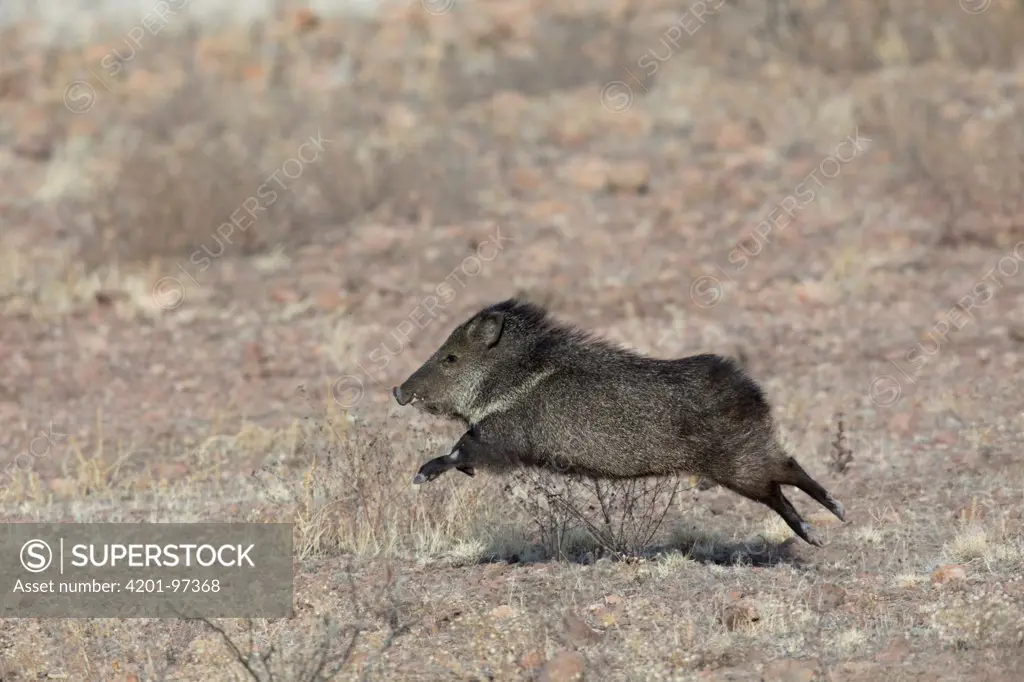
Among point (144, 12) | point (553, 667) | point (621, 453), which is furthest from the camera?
point (144, 12)

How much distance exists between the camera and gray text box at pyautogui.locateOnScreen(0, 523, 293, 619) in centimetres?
712

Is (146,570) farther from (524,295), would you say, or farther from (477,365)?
(524,295)

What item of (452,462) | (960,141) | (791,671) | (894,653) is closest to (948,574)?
(894,653)

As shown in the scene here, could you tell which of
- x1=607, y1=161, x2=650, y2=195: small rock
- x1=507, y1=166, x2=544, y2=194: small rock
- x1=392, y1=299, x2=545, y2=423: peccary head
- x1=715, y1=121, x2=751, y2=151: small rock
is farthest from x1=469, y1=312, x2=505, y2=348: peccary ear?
x1=715, y1=121, x2=751, y2=151: small rock

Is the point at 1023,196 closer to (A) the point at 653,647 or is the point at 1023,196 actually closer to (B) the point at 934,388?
(B) the point at 934,388

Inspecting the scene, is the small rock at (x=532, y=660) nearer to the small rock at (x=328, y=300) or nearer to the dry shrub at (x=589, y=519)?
the dry shrub at (x=589, y=519)

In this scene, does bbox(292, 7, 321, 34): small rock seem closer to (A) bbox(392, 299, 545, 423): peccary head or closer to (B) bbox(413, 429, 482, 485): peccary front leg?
(A) bbox(392, 299, 545, 423): peccary head

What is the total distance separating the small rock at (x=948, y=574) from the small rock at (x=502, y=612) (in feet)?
6.10

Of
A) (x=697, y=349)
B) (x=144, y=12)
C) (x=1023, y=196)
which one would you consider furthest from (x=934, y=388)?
(x=144, y=12)

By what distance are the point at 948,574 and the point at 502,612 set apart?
6.47 feet

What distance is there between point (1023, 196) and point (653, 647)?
9412 mm

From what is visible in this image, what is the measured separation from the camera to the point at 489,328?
7.56m

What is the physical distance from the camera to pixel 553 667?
19.4 feet

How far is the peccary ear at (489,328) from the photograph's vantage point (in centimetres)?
755
